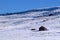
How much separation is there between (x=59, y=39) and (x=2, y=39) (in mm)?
4233

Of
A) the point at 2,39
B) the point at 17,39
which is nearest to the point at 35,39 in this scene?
the point at 17,39

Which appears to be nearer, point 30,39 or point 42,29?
point 30,39

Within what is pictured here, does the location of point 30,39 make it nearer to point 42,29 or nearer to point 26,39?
point 26,39

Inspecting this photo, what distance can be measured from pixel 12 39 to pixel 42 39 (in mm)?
2218

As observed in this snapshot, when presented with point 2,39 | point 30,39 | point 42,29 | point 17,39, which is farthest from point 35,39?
point 42,29

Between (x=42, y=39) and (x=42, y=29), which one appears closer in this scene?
(x=42, y=39)

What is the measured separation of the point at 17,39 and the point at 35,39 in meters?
1.36

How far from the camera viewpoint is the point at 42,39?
15.1 meters

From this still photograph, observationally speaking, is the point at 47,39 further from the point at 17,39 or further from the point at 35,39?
the point at 17,39

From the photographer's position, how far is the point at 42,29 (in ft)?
72.3

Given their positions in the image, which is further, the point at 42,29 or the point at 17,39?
the point at 42,29

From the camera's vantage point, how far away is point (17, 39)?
15406mm

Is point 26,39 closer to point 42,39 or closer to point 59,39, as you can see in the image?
point 42,39

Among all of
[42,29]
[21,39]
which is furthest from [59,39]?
[42,29]
